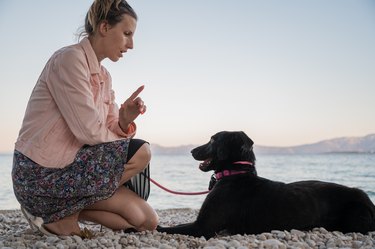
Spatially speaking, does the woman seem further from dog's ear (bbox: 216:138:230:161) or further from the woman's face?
dog's ear (bbox: 216:138:230:161)

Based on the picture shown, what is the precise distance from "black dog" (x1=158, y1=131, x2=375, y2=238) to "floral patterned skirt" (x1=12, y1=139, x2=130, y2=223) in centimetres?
98

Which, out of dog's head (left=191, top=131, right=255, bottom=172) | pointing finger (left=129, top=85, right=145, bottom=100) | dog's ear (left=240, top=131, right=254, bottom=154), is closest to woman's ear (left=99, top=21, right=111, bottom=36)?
pointing finger (left=129, top=85, right=145, bottom=100)

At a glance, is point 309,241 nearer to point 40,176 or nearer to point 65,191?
point 65,191

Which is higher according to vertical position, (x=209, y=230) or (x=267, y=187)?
(x=267, y=187)

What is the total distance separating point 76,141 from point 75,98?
0.37m

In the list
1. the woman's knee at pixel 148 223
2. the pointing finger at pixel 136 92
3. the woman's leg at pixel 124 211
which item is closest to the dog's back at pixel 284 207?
the woman's knee at pixel 148 223

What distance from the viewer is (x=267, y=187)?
12.4ft

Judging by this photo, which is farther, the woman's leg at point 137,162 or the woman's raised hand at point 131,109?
the woman's raised hand at point 131,109

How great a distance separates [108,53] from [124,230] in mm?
1600

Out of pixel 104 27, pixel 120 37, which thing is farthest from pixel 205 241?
pixel 104 27

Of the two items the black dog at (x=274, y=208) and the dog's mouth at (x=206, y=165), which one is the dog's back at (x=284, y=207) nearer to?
the black dog at (x=274, y=208)

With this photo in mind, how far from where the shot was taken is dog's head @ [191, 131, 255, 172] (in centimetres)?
396

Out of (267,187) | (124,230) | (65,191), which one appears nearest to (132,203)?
(124,230)

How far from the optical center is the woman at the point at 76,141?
3.16 m
